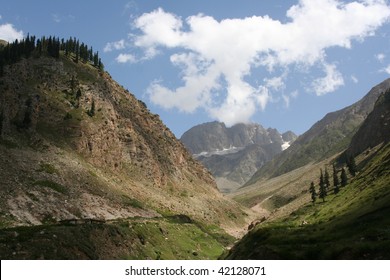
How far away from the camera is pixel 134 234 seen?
205 ft

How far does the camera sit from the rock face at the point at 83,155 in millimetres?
85938

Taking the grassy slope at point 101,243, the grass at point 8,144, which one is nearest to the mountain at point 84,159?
the grass at point 8,144

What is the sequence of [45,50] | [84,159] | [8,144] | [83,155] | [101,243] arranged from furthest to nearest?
[45,50]
[83,155]
[84,159]
[8,144]
[101,243]

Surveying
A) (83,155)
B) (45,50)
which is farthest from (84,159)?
(45,50)

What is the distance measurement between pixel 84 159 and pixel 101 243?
70949 millimetres

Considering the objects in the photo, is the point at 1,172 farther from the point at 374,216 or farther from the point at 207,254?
the point at 374,216

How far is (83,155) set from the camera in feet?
402

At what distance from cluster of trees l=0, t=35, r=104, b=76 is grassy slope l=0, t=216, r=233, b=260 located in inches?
3609

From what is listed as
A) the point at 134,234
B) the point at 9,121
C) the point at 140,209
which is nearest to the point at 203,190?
the point at 140,209

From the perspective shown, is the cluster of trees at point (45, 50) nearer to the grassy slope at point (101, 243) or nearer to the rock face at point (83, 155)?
the rock face at point (83, 155)

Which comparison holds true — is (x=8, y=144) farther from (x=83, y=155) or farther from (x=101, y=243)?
(x=101, y=243)

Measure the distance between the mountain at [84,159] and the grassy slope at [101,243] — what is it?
41 centimetres

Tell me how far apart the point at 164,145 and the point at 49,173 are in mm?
87154

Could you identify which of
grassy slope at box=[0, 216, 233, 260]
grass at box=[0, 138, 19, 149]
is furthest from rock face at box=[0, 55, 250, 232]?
grassy slope at box=[0, 216, 233, 260]
